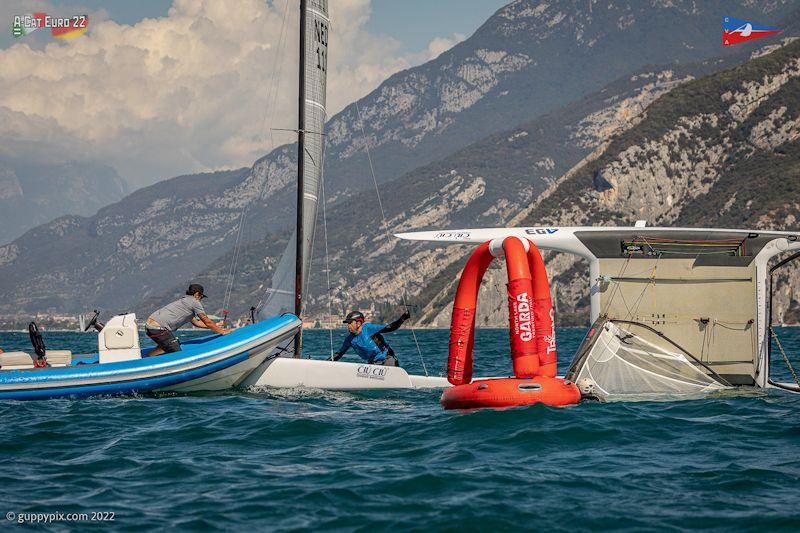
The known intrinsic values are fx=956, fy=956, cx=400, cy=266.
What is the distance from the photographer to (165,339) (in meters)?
19.0

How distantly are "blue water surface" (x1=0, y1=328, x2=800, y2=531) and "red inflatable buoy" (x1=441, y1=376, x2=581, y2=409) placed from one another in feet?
1.27

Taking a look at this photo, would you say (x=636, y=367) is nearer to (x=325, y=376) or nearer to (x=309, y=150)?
(x=325, y=376)

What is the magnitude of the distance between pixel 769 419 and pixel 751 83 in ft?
491

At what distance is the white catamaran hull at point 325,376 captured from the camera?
66.1 feet

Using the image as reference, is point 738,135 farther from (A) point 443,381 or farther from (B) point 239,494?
(B) point 239,494

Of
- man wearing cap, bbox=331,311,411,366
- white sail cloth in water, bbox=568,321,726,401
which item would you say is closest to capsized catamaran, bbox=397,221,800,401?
white sail cloth in water, bbox=568,321,726,401

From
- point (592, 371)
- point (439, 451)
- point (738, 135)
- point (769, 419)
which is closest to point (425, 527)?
point (439, 451)

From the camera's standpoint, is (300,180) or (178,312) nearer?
(178,312)

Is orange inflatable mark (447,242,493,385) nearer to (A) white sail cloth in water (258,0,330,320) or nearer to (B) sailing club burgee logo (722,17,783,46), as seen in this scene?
(A) white sail cloth in water (258,0,330,320)

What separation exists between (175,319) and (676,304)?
10030mm

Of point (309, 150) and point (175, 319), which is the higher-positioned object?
point (309, 150)

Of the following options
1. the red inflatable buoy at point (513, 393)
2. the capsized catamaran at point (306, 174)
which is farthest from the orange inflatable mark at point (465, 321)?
the capsized catamaran at point (306, 174)

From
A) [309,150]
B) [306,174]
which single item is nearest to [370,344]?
[306,174]

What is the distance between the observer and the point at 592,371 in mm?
18016
